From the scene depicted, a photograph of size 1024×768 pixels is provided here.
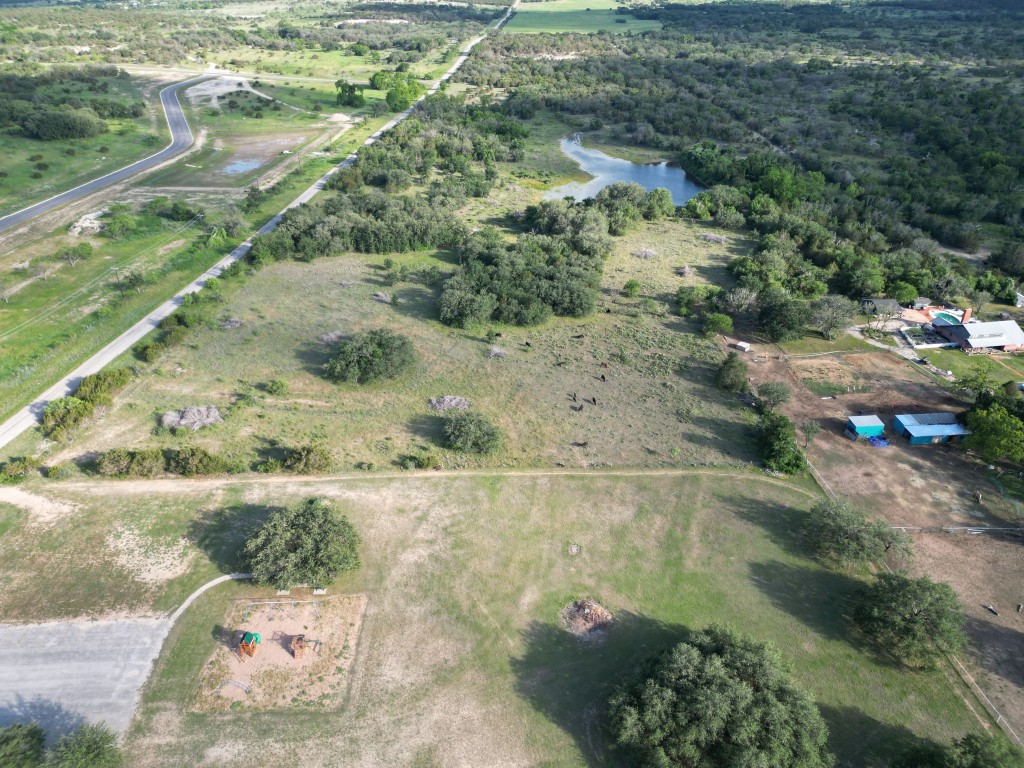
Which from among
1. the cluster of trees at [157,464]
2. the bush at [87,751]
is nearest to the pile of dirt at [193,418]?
the cluster of trees at [157,464]

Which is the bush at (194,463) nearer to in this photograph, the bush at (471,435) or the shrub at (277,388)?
the shrub at (277,388)

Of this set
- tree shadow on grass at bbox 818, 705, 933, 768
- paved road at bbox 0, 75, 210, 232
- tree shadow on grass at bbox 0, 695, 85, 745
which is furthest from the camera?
paved road at bbox 0, 75, 210, 232

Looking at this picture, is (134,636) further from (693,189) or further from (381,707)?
(693,189)

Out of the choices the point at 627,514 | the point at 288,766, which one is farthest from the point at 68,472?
the point at 627,514

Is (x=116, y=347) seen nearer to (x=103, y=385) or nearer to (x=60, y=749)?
(x=103, y=385)

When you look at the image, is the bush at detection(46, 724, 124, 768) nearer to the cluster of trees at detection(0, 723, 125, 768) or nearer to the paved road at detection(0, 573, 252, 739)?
the cluster of trees at detection(0, 723, 125, 768)

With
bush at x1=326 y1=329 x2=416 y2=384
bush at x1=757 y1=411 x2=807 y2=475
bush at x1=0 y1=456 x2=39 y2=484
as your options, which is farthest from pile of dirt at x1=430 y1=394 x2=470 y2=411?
bush at x1=0 y1=456 x2=39 y2=484
